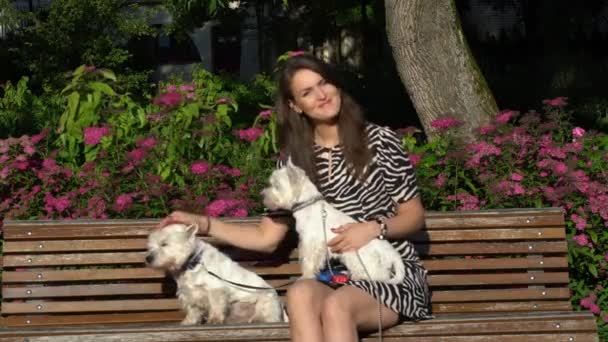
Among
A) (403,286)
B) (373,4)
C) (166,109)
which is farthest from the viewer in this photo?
(373,4)

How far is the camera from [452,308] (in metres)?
4.95

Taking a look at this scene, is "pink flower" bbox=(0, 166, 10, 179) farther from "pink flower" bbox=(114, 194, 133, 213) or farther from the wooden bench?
the wooden bench

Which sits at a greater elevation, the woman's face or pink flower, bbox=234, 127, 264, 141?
the woman's face

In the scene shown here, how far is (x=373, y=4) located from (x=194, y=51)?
1600cm

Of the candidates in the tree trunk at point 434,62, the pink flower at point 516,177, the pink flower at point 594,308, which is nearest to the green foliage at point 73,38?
the tree trunk at point 434,62

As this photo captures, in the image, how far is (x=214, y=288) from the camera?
15.3 ft

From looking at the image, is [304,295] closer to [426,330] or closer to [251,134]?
[426,330]

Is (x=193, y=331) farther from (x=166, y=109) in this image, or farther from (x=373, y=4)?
(x=373, y=4)

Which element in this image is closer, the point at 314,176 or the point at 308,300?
the point at 308,300

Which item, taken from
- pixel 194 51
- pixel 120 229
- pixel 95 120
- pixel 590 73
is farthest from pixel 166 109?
pixel 194 51

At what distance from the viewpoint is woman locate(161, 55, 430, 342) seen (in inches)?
167

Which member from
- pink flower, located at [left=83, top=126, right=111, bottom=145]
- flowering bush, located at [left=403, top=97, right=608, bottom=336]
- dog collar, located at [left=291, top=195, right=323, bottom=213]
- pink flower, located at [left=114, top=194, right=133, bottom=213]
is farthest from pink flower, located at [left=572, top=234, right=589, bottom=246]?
pink flower, located at [left=83, top=126, right=111, bottom=145]

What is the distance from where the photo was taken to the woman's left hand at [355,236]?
4320 millimetres

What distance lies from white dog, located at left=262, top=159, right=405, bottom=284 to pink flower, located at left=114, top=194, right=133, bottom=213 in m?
1.42
